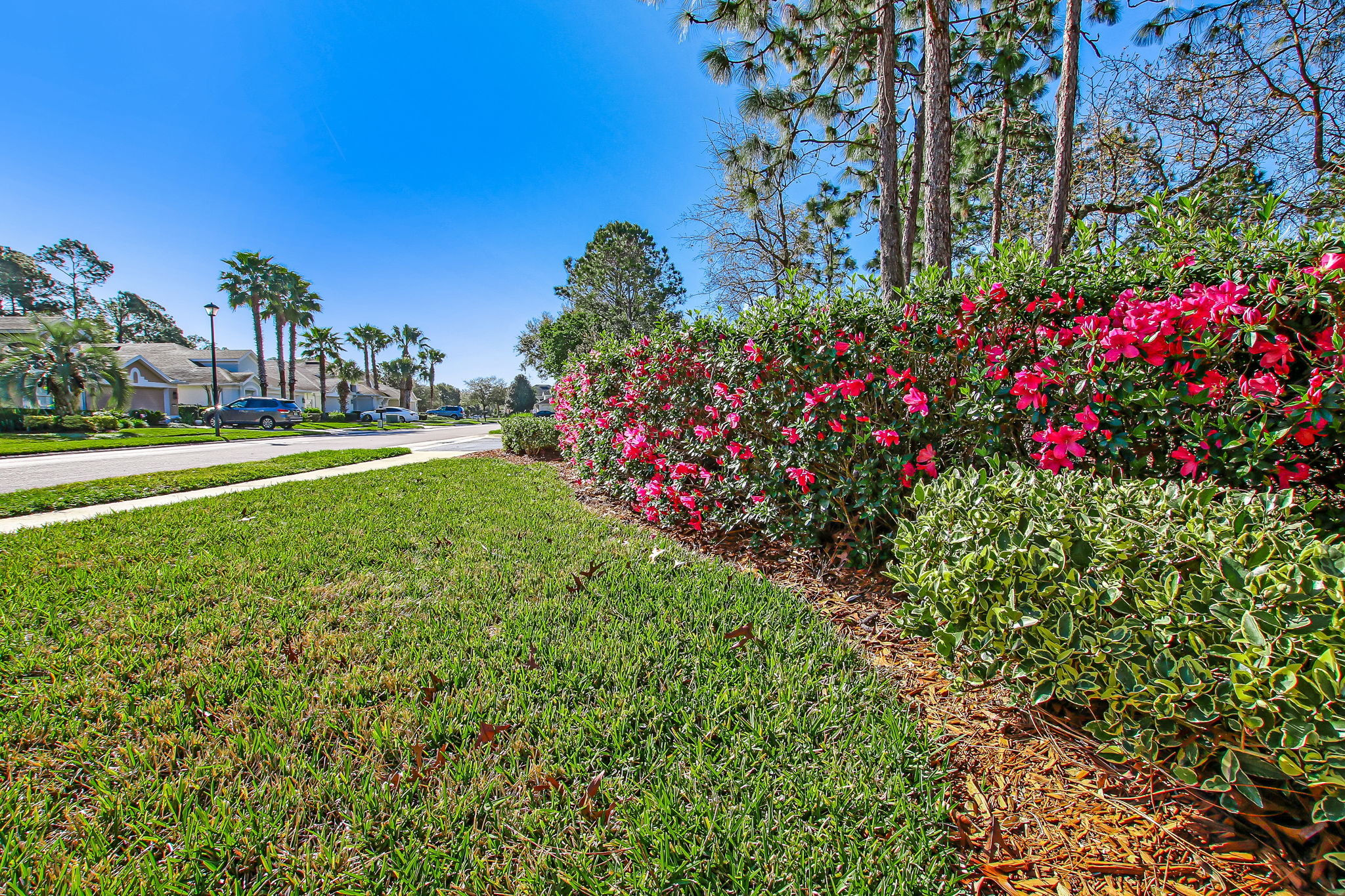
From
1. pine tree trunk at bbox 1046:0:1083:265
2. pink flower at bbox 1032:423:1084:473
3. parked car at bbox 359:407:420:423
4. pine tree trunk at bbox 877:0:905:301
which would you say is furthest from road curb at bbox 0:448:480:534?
parked car at bbox 359:407:420:423

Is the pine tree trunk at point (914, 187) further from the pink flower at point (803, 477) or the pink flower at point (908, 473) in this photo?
the pink flower at point (908, 473)

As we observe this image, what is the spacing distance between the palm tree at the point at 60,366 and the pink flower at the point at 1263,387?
95.4ft

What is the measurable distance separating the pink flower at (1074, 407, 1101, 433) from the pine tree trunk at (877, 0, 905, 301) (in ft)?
19.0

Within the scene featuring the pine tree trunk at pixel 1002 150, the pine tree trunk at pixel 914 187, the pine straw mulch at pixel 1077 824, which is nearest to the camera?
the pine straw mulch at pixel 1077 824

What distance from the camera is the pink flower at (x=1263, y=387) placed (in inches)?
72.6

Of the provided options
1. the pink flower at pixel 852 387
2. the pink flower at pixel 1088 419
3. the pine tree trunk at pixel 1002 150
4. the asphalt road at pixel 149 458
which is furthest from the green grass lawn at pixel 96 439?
the pine tree trunk at pixel 1002 150

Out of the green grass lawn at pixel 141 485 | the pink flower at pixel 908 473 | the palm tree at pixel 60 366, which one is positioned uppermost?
the palm tree at pixel 60 366

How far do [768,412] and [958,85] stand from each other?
11.4 m

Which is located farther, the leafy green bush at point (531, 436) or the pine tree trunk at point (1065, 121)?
the leafy green bush at point (531, 436)

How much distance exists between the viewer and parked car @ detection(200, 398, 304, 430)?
25641 mm

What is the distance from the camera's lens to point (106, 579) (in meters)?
3.14

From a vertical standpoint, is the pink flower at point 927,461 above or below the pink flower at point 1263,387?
below

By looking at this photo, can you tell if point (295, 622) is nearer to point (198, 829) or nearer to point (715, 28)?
point (198, 829)

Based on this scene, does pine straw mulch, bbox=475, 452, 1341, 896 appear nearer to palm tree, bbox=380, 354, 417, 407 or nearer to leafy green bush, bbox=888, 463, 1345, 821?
leafy green bush, bbox=888, 463, 1345, 821
